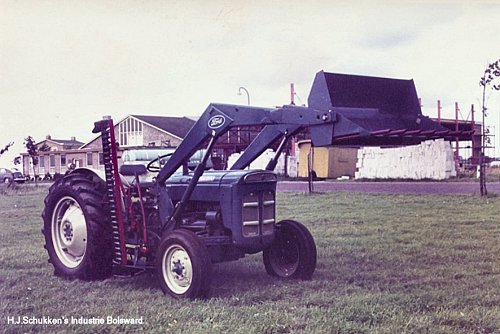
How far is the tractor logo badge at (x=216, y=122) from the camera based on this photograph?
417cm

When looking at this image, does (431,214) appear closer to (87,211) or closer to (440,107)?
(440,107)

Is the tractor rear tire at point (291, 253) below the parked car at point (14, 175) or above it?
below

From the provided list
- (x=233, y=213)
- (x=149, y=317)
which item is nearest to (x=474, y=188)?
(x=233, y=213)

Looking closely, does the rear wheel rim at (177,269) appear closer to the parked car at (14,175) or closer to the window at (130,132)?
the window at (130,132)

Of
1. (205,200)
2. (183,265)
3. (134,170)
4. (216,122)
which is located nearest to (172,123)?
(134,170)

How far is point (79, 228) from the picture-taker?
4.84 m

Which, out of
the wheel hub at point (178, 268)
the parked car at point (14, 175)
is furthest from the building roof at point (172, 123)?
the parked car at point (14, 175)

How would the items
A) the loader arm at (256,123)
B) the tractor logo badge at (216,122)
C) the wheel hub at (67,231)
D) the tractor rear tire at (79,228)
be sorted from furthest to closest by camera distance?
1. the wheel hub at (67,231)
2. the tractor rear tire at (79,228)
3. the tractor logo badge at (216,122)
4. the loader arm at (256,123)

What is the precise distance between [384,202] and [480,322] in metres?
6.75

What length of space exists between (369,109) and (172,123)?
1869 millimetres

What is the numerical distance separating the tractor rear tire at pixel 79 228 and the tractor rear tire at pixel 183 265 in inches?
23.1

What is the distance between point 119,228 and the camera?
452 centimetres

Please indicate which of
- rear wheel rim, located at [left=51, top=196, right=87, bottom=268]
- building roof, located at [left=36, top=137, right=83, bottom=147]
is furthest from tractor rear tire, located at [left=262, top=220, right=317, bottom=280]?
building roof, located at [left=36, top=137, right=83, bottom=147]

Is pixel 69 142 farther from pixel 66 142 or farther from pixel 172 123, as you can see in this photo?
pixel 172 123
